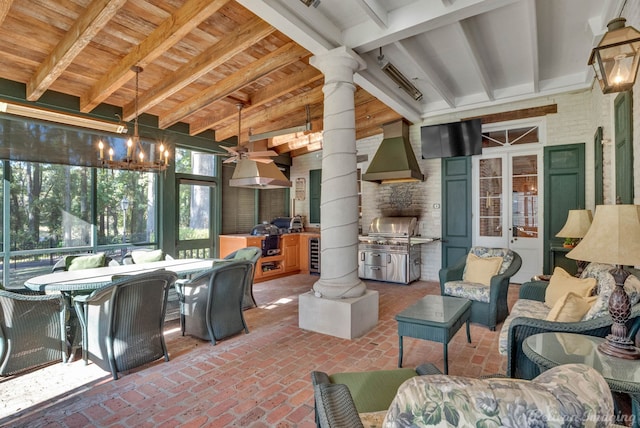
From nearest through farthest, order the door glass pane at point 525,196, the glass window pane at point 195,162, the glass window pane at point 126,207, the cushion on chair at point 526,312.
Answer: the cushion on chair at point 526,312 < the glass window pane at point 126,207 < the door glass pane at point 525,196 < the glass window pane at point 195,162

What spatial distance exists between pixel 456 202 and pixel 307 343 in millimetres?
4274

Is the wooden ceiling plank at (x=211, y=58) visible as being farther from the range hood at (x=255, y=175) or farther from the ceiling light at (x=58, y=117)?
the range hood at (x=255, y=175)

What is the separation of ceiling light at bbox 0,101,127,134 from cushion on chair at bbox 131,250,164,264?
1728 millimetres

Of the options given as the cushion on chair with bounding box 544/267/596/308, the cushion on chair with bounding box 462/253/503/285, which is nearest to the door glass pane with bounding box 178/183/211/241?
the cushion on chair with bounding box 462/253/503/285

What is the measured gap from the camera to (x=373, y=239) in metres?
6.39

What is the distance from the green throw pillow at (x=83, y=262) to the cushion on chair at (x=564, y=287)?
4.88m

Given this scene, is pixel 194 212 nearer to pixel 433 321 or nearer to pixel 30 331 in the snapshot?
pixel 30 331

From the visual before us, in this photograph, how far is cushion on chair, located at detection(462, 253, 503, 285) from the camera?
12.8 ft

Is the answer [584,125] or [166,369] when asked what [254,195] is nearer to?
[166,369]

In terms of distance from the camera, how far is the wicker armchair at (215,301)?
3221mm


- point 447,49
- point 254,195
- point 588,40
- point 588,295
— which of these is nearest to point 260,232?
point 254,195

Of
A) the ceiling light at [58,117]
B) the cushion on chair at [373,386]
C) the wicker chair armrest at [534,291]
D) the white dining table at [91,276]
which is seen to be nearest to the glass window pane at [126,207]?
the ceiling light at [58,117]

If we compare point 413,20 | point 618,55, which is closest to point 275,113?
point 413,20

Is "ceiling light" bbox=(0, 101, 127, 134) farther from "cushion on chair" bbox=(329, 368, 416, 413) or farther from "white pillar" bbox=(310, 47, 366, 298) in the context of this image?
"cushion on chair" bbox=(329, 368, 416, 413)
